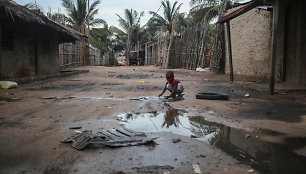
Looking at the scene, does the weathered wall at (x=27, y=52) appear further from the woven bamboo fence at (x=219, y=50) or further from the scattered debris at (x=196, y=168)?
the scattered debris at (x=196, y=168)

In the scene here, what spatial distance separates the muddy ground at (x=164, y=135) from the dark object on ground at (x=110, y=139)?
0.24 feet

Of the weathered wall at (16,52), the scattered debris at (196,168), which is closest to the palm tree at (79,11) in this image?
the weathered wall at (16,52)

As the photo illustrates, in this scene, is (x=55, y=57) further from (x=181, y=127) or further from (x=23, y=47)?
(x=181, y=127)

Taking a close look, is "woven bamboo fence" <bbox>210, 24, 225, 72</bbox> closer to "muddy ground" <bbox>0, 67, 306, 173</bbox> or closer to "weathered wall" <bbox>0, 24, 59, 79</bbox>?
"muddy ground" <bbox>0, 67, 306, 173</bbox>

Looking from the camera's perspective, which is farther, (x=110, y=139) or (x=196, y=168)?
(x=110, y=139)

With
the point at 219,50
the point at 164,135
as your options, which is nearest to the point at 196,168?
the point at 164,135

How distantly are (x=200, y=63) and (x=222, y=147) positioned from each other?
44.1 ft

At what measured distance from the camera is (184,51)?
18.0 metres

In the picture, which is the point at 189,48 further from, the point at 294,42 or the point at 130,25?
the point at 130,25

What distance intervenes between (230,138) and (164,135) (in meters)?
0.81

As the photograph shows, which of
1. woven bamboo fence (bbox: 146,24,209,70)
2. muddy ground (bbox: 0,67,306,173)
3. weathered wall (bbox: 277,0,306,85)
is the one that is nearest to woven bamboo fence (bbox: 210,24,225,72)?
woven bamboo fence (bbox: 146,24,209,70)

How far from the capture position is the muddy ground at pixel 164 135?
6.96 ft

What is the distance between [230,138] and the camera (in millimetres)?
2914

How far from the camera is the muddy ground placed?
6.96 ft
